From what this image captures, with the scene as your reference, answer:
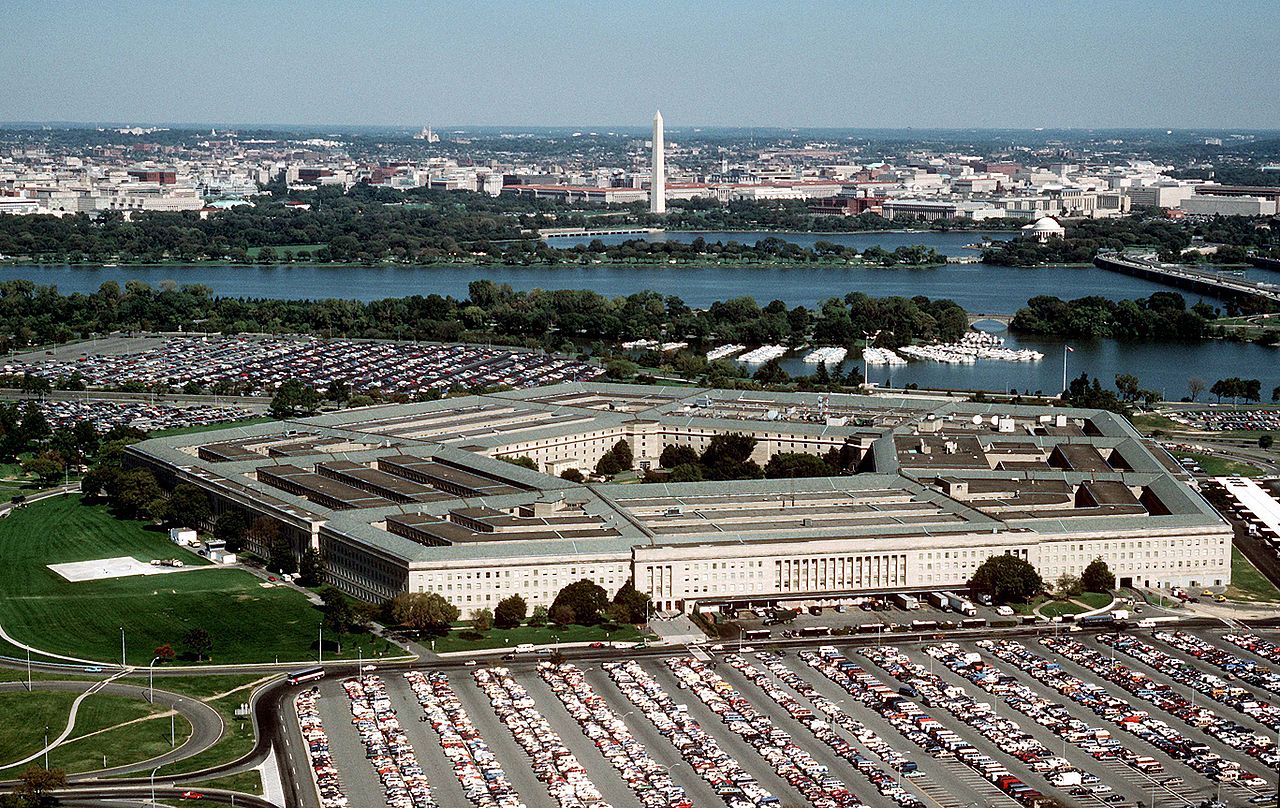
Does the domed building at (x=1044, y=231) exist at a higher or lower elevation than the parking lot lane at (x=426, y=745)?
lower

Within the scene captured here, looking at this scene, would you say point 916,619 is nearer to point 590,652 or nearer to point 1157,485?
point 590,652

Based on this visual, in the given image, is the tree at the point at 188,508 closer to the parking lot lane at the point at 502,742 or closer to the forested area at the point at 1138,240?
the parking lot lane at the point at 502,742

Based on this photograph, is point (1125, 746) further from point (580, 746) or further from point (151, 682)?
point (151, 682)

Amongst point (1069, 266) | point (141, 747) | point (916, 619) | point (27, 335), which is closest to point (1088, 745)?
point (916, 619)

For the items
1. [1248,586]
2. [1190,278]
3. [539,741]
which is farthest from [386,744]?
[1190,278]

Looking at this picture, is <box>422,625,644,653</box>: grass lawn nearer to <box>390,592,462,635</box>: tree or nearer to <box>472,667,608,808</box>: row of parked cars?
<box>390,592,462,635</box>: tree

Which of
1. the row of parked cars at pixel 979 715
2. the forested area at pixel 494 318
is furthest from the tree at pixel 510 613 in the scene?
the forested area at pixel 494 318
